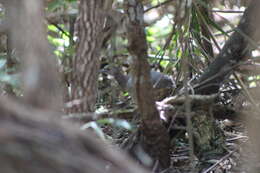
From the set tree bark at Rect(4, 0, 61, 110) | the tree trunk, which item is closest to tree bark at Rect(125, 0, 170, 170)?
the tree trunk

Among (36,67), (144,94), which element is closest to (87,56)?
(144,94)

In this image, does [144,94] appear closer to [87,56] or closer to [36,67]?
[87,56]

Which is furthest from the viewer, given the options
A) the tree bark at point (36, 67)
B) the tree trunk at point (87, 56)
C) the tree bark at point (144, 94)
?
the tree trunk at point (87, 56)

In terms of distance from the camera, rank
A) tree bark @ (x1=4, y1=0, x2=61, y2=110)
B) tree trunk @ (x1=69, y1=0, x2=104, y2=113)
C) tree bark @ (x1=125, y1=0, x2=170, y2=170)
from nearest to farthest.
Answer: tree bark @ (x1=4, y1=0, x2=61, y2=110), tree bark @ (x1=125, y1=0, x2=170, y2=170), tree trunk @ (x1=69, y1=0, x2=104, y2=113)

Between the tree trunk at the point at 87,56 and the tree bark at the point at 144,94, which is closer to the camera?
the tree bark at the point at 144,94

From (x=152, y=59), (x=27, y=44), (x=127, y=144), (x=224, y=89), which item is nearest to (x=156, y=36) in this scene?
(x=152, y=59)

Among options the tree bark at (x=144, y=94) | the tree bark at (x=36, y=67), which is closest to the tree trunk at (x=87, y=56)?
the tree bark at (x=144, y=94)

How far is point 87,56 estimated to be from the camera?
5.95 feet

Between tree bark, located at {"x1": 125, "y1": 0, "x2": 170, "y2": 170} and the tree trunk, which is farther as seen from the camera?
the tree trunk

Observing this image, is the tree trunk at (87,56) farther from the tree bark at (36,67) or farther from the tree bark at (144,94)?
the tree bark at (36,67)

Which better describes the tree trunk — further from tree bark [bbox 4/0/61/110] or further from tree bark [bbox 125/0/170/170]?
tree bark [bbox 4/0/61/110]

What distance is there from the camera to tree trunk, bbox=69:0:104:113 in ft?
5.90

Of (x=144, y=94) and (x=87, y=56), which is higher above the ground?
(x=87, y=56)

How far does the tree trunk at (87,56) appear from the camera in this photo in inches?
70.8
